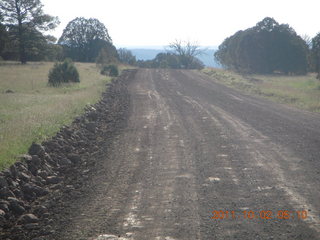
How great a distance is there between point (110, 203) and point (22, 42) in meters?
45.6

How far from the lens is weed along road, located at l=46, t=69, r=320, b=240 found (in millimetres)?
5199

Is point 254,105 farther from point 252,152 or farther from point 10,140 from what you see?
point 10,140

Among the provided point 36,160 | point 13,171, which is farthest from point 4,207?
point 36,160

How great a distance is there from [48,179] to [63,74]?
22.1m

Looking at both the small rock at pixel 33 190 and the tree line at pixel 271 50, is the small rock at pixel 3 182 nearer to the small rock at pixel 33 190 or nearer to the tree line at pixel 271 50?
the small rock at pixel 33 190

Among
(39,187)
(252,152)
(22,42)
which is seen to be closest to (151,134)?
(252,152)

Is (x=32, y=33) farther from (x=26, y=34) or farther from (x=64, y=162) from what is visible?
(x=64, y=162)

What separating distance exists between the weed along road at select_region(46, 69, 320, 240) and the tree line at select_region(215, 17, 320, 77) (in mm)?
39655

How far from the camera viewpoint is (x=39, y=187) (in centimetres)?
706

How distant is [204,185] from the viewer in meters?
6.93

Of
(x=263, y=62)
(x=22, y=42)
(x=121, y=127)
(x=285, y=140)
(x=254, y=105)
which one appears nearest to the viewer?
(x=285, y=140)

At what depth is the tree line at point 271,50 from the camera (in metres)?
50.4
